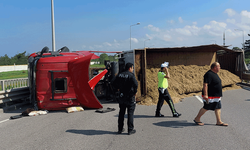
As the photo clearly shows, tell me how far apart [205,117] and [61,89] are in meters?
5.75

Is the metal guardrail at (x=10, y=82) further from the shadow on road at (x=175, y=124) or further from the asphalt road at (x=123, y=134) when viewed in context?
the shadow on road at (x=175, y=124)

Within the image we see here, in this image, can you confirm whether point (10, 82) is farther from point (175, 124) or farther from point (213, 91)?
point (213, 91)

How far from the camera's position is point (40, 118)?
762 centimetres

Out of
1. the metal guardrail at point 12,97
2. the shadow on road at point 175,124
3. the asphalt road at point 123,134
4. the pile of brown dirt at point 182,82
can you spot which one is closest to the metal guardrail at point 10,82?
the metal guardrail at point 12,97

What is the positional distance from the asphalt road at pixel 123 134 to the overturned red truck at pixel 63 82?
3.31ft

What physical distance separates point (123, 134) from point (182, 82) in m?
7.90

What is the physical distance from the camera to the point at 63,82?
8.94 metres

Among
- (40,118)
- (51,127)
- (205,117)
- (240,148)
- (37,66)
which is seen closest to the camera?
(240,148)

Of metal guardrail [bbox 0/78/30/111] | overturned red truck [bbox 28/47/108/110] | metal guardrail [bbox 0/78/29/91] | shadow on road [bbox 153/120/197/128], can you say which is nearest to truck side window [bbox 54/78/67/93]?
overturned red truck [bbox 28/47/108/110]

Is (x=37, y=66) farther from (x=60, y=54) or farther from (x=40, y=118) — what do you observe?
(x=40, y=118)

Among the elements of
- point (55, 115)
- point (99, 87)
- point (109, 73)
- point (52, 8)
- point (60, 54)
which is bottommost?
point (55, 115)

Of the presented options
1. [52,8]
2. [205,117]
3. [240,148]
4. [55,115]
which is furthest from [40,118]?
[52,8]

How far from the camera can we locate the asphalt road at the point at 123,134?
15.1 ft

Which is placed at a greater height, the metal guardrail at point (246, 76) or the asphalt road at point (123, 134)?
the metal guardrail at point (246, 76)
